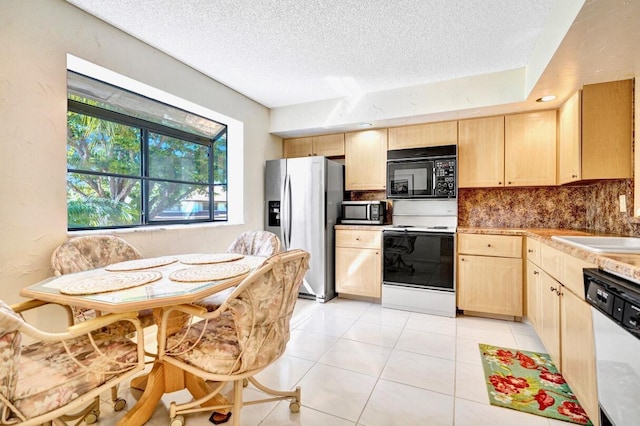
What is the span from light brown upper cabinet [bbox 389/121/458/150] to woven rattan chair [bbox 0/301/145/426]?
3.19m

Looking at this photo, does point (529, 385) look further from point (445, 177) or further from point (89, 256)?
point (89, 256)

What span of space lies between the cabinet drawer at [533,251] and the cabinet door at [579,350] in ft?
2.16

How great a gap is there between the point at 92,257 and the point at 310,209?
7.14ft

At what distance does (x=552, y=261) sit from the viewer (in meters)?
1.98

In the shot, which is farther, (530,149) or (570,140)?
(530,149)

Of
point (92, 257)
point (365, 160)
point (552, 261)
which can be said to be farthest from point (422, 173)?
point (92, 257)

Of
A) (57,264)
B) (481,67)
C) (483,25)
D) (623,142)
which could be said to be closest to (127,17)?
(57,264)

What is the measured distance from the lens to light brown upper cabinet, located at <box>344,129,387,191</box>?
367cm

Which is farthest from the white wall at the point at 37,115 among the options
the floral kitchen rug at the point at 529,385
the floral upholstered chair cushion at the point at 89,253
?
the floral kitchen rug at the point at 529,385

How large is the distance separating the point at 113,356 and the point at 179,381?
22.7 inches

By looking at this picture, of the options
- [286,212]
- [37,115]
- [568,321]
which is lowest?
[568,321]

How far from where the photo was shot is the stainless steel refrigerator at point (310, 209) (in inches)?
140

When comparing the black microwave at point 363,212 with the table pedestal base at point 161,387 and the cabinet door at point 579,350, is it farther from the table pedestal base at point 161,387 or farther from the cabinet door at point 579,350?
the table pedestal base at point 161,387

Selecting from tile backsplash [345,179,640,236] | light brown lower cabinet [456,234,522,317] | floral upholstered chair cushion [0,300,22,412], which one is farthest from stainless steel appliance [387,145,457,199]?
floral upholstered chair cushion [0,300,22,412]
